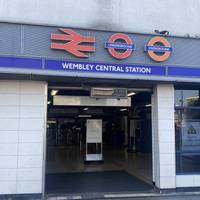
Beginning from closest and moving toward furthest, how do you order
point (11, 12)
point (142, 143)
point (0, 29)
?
point (0, 29), point (11, 12), point (142, 143)

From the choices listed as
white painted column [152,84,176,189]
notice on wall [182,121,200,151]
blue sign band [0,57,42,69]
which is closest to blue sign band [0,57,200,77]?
blue sign band [0,57,42,69]

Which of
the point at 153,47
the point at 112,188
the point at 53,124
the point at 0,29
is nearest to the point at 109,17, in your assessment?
the point at 153,47

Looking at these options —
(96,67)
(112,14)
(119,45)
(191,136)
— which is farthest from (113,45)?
(191,136)

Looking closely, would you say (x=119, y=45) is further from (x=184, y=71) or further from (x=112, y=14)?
(x=184, y=71)

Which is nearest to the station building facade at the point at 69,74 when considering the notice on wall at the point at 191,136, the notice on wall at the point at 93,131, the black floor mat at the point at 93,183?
the notice on wall at the point at 191,136

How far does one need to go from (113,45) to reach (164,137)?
315 centimetres

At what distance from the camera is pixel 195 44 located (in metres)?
10.7

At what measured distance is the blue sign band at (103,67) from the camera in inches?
372

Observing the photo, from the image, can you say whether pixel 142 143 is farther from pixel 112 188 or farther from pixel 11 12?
pixel 11 12

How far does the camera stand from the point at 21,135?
9.65 metres

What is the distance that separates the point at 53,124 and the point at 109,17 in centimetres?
2179

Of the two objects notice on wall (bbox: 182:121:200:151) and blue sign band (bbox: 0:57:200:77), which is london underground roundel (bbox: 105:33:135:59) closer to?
blue sign band (bbox: 0:57:200:77)

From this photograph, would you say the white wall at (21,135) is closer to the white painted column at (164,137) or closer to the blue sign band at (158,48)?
the blue sign band at (158,48)

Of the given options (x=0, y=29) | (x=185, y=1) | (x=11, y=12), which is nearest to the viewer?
(x=0, y=29)
